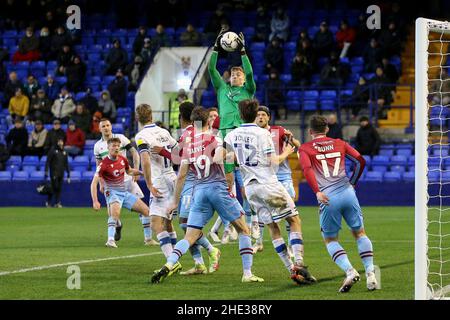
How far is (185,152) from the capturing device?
37.6 feet

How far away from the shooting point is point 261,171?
442 inches

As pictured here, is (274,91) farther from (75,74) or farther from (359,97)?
(75,74)

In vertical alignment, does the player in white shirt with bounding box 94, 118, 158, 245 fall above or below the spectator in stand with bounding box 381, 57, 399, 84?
below

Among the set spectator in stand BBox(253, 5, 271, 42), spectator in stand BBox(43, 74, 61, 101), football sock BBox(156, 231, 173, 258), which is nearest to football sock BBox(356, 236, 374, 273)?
football sock BBox(156, 231, 173, 258)

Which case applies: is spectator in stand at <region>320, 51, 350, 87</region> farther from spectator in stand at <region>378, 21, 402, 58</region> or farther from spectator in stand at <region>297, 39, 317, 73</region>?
spectator in stand at <region>378, 21, 402, 58</region>

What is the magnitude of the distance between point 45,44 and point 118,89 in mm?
3982

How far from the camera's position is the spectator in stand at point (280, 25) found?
103 feet

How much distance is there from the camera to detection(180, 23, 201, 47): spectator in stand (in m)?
31.6

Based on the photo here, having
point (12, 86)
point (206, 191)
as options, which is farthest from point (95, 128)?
point (206, 191)


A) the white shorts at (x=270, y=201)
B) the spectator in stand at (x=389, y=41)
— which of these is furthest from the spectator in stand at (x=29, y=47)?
the white shorts at (x=270, y=201)

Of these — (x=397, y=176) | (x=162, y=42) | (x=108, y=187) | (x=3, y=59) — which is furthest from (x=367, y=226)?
(x=3, y=59)

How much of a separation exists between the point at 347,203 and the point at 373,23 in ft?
67.4

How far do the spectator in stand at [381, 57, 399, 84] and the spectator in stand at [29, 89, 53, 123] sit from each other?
997cm

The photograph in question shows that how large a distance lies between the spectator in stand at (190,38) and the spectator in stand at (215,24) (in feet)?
1.05
